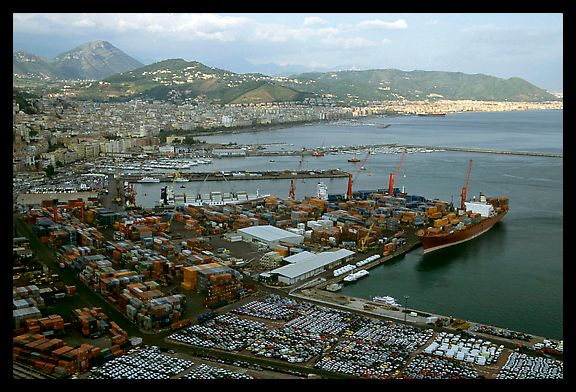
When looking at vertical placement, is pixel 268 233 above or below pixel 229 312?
above

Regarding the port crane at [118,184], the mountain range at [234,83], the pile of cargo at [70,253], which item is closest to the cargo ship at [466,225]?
the pile of cargo at [70,253]

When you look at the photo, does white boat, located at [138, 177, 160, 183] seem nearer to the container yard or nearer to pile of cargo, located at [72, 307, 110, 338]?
Answer: the container yard

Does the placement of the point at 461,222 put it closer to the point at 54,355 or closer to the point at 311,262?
the point at 311,262

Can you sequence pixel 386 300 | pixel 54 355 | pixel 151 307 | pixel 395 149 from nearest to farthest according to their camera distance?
pixel 54 355
pixel 151 307
pixel 386 300
pixel 395 149

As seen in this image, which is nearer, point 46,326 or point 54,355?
point 54,355

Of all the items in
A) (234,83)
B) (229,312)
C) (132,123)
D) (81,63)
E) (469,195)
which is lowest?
(229,312)

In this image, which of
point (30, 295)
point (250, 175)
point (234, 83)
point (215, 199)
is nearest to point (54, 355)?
point (30, 295)

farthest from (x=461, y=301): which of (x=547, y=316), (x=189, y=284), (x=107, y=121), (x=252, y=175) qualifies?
(x=107, y=121)
